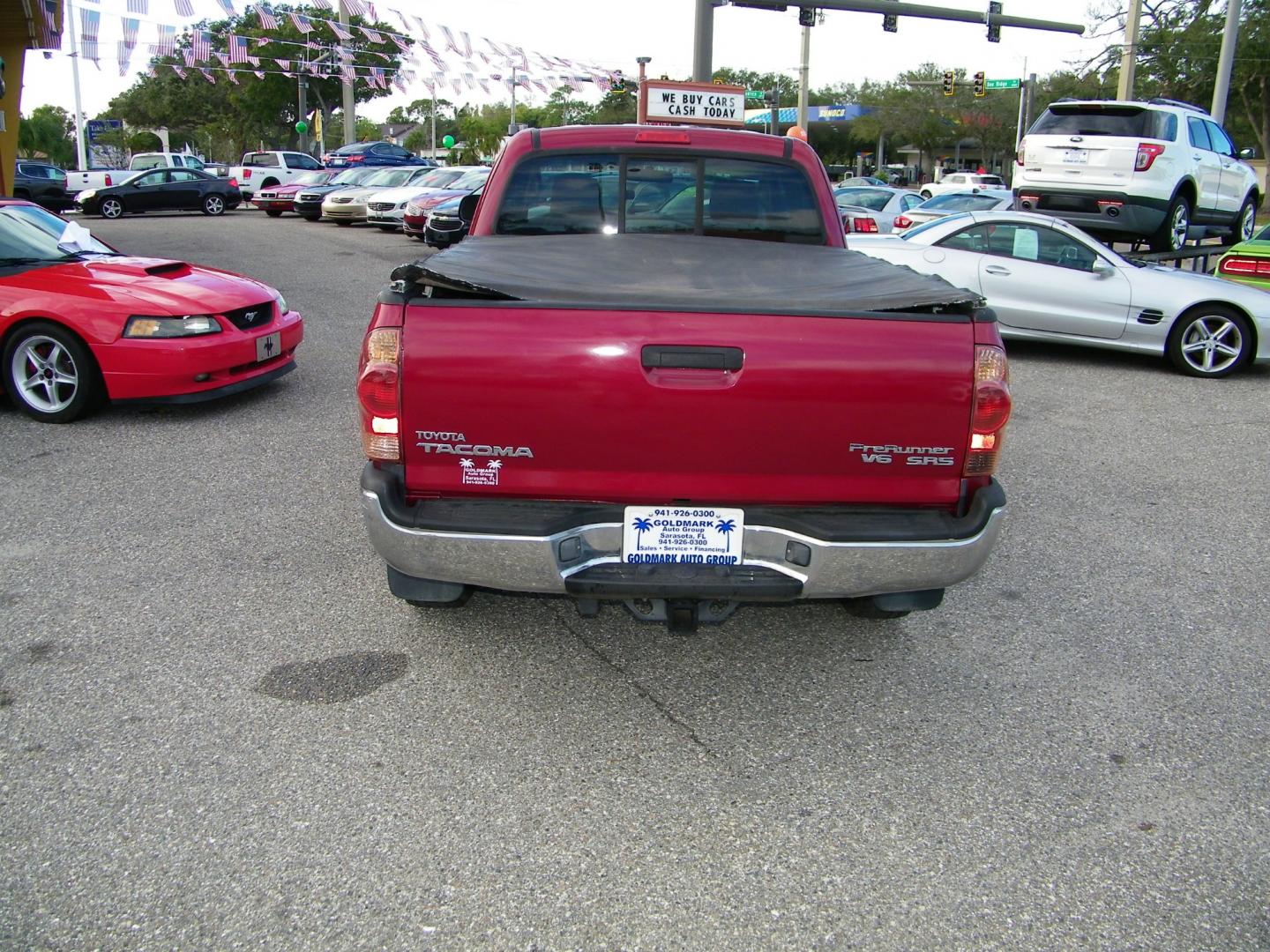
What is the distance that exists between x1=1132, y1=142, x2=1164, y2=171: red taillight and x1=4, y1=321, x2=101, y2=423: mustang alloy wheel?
12057 mm

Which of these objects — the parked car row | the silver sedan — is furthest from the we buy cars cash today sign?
the parked car row

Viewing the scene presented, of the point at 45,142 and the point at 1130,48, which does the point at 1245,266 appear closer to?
the point at 1130,48

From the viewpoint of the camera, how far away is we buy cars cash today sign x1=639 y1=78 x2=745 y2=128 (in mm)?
17844

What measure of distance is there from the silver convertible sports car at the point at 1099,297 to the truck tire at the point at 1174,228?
350 centimetres

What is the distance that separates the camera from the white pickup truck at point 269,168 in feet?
117

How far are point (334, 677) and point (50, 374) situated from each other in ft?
15.5

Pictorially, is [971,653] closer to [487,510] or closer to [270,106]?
[487,510]

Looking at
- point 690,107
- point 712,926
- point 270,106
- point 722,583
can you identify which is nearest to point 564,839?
point 712,926

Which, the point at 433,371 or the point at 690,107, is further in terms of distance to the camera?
the point at 690,107

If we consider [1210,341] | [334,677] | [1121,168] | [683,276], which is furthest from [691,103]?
[334,677]

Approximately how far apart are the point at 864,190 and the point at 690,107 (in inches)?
222

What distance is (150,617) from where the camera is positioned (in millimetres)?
4273

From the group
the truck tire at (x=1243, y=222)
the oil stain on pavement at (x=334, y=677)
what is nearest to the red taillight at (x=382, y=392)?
the oil stain on pavement at (x=334, y=677)

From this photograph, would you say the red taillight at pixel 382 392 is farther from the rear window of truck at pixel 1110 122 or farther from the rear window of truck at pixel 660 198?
the rear window of truck at pixel 1110 122
